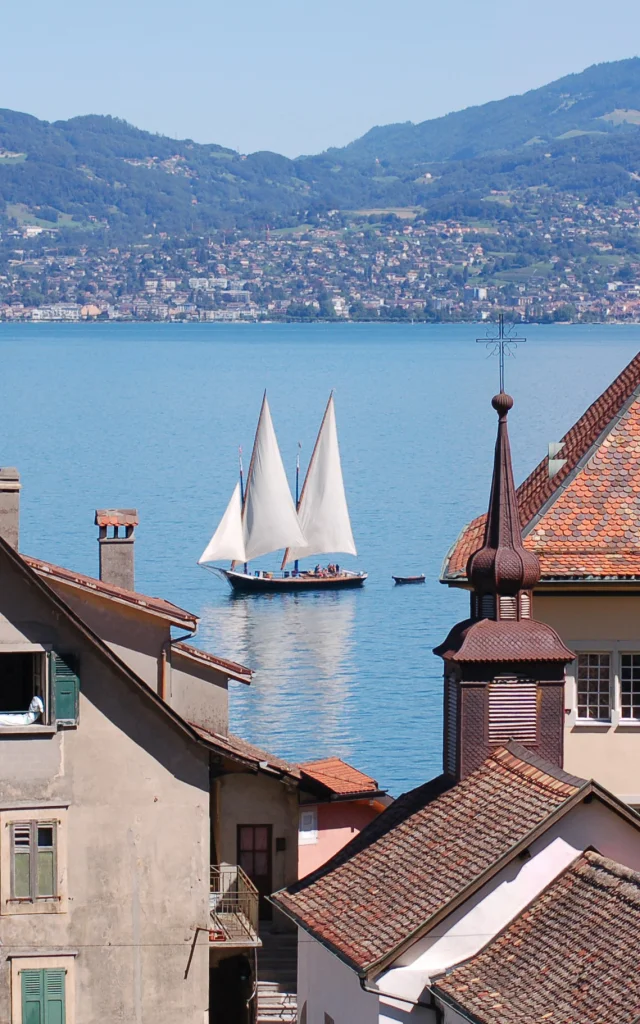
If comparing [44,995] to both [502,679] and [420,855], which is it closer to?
[420,855]

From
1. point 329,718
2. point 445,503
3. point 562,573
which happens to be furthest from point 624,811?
point 445,503

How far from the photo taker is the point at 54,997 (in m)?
27.1

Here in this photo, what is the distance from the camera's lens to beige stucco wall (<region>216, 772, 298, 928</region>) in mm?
33562

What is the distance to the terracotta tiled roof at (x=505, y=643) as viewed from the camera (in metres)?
25.1

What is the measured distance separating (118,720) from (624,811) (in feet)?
24.6

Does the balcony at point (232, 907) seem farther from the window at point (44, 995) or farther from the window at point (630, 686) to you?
the window at point (630, 686)

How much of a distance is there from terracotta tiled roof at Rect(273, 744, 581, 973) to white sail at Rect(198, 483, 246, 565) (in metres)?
101

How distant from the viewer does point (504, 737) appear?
82.4 feet

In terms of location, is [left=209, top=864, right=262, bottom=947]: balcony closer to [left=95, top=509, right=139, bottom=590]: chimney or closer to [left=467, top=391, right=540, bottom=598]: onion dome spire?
[left=95, top=509, right=139, bottom=590]: chimney

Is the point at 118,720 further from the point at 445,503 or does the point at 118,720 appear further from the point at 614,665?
the point at 445,503

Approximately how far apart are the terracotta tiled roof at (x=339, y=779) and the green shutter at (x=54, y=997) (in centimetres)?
850

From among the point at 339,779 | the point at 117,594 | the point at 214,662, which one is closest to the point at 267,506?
the point at 339,779

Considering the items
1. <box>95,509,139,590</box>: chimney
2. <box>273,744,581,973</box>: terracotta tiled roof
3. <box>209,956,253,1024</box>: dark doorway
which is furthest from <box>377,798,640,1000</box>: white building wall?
<box>95,509,139,590</box>: chimney

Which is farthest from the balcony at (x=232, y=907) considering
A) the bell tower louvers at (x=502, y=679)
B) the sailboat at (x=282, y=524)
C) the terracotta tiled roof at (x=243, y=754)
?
the sailboat at (x=282, y=524)
